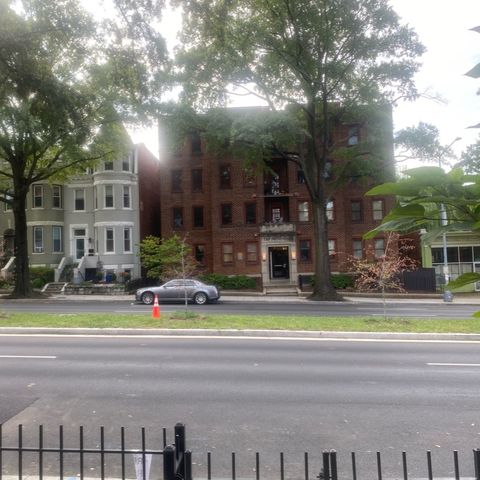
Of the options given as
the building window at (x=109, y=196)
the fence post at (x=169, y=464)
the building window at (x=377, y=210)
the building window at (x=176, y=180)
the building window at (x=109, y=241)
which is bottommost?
the fence post at (x=169, y=464)

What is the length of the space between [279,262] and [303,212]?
4.79m

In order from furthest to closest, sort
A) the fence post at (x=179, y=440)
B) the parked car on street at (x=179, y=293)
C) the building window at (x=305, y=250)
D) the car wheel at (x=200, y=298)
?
the building window at (x=305, y=250)
the car wheel at (x=200, y=298)
the parked car on street at (x=179, y=293)
the fence post at (x=179, y=440)

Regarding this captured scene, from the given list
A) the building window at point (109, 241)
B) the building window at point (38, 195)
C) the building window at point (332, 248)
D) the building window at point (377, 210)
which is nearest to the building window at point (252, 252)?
the building window at point (332, 248)

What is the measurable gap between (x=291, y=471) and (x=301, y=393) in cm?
310

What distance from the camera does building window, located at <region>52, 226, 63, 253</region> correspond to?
38938mm

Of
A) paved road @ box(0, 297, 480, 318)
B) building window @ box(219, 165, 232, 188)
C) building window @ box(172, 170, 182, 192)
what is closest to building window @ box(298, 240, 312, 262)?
building window @ box(219, 165, 232, 188)

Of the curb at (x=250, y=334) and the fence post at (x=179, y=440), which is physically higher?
the fence post at (x=179, y=440)

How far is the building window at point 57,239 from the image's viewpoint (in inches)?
1533

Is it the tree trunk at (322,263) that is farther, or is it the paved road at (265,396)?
the tree trunk at (322,263)

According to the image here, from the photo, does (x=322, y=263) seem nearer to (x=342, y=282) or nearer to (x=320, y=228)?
(x=320, y=228)

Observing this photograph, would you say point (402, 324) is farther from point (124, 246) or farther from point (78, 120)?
point (124, 246)

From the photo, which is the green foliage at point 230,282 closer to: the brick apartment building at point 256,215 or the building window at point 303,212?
the brick apartment building at point 256,215

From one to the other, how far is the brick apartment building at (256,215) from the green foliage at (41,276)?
9.96m

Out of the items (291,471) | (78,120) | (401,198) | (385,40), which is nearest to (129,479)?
(291,471)
